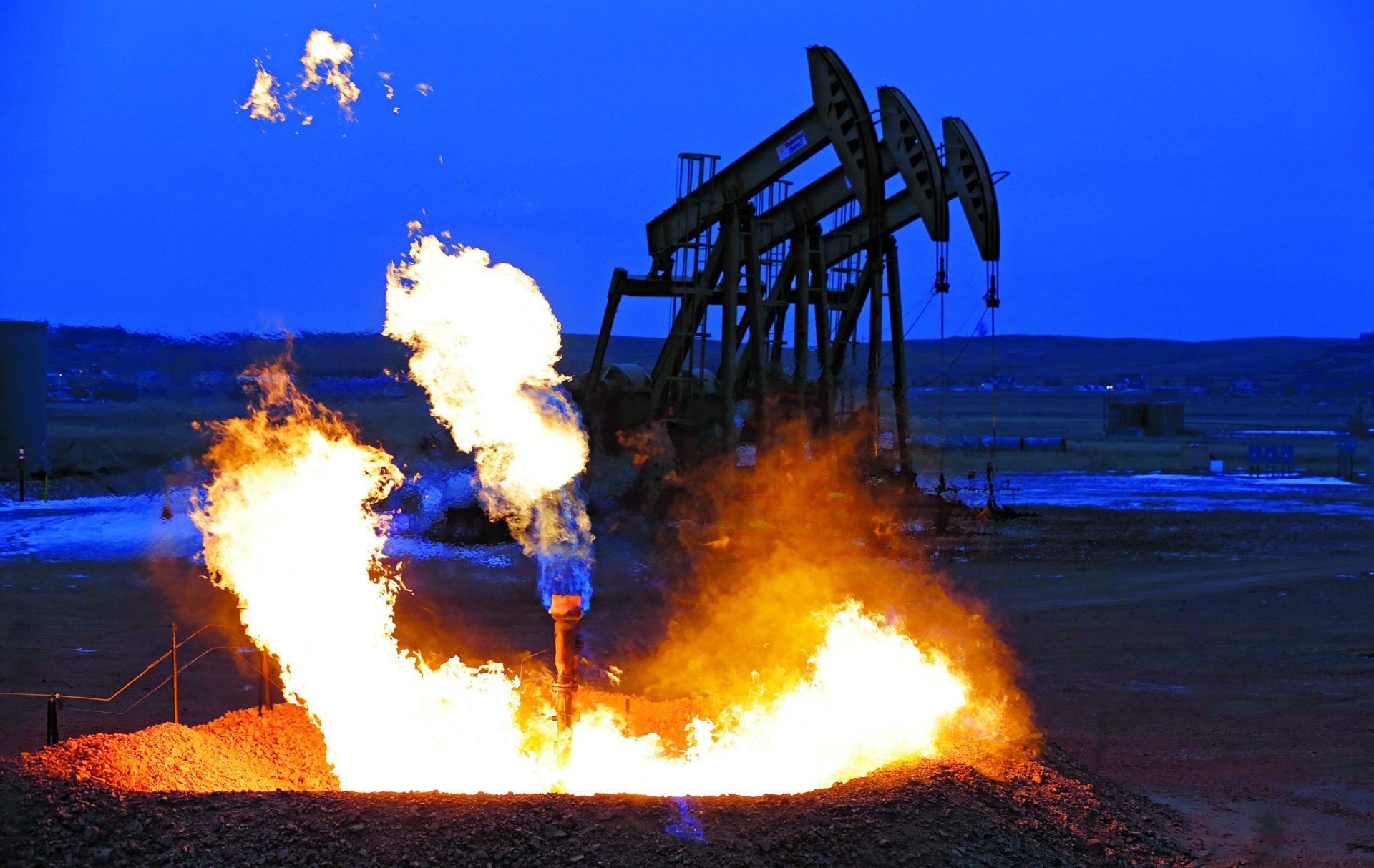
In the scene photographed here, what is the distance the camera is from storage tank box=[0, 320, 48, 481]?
37.1 m

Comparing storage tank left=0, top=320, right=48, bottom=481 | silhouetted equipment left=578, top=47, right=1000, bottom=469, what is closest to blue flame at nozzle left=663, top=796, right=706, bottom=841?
silhouetted equipment left=578, top=47, right=1000, bottom=469

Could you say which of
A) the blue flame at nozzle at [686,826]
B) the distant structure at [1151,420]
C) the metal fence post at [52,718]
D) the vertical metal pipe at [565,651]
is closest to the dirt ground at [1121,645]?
the metal fence post at [52,718]

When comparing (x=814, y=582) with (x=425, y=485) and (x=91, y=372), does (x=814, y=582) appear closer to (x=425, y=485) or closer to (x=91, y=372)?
(x=425, y=485)

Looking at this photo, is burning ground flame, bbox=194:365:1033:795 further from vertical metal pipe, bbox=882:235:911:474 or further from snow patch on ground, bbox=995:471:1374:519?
snow patch on ground, bbox=995:471:1374:519

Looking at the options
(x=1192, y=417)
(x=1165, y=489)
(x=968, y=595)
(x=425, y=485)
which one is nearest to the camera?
(x=968, y=595)

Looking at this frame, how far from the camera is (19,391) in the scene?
122 feet

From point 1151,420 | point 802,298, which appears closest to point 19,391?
point 802,298

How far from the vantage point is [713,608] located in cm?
1817

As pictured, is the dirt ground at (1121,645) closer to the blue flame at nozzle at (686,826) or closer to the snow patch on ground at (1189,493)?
the blue flame at nozzle at (686,826)

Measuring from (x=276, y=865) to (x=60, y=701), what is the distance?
379 centimetres

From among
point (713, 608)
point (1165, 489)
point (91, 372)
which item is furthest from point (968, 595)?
point (91, 372)

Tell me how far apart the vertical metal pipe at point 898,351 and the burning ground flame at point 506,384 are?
23.0 metres

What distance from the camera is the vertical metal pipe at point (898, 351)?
1260 inches

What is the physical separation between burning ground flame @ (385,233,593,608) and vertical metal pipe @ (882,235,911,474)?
22998mm
